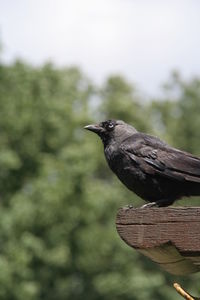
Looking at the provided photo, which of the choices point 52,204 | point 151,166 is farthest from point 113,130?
point 52,204

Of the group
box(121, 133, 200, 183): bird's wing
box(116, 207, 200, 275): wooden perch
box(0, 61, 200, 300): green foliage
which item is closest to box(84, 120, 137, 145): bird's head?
box(121, 133, 200, 183): bird's wing

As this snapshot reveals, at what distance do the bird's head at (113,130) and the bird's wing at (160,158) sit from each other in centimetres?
17

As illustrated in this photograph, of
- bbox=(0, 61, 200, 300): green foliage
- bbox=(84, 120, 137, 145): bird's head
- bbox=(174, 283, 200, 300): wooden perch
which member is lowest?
bbox=(0, 61, 200, 300): green foliage

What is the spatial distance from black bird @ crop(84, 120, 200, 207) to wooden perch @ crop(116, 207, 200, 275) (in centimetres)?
67

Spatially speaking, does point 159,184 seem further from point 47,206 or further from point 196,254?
point 47,206

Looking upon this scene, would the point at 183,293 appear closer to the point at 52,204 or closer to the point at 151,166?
the point at 151,166

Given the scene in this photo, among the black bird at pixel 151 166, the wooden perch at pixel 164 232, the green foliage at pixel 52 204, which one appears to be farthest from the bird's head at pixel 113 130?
the green foliage at pixel 52 204

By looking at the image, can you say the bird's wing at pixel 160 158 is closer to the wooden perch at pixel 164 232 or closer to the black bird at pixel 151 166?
the black bird at pixel 151 166

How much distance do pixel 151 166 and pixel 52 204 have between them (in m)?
25.0

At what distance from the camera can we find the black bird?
482 cm

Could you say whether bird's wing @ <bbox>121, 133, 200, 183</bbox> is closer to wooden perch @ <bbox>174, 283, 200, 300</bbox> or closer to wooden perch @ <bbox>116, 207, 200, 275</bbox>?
wooden perch @ <bbox>116, 207, 200, 275</bbox>

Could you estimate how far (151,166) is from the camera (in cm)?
524

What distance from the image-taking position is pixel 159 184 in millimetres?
5074

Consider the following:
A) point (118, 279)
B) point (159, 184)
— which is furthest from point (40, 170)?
point (159, 184)
